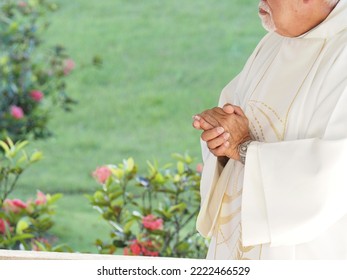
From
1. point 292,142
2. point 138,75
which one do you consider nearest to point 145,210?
point 292,142

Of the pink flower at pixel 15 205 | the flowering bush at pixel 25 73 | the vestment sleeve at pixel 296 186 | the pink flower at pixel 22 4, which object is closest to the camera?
the vestment sleeve at pixel 296 186

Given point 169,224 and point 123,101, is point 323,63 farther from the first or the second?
point 123,101

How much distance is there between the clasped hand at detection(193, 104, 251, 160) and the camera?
197 cm

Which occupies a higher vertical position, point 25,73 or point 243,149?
point 243,149

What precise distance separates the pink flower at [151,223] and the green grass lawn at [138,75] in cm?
219

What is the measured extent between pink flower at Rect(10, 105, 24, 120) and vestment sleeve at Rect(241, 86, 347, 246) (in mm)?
3342

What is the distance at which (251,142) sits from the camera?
1.97m

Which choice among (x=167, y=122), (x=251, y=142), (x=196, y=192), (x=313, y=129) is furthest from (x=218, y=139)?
(x=167, y=122)

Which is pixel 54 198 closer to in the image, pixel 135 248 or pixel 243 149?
pixel 135 248

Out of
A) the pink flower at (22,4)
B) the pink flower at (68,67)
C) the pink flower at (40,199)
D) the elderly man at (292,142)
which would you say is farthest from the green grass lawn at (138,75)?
the elderly man at (292,142)

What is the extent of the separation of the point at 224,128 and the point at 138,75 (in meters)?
4.34

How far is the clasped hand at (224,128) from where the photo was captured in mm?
1968

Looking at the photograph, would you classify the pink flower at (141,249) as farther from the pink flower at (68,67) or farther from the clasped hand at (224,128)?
the pink flower at (68,67)

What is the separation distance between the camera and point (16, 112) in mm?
5156
